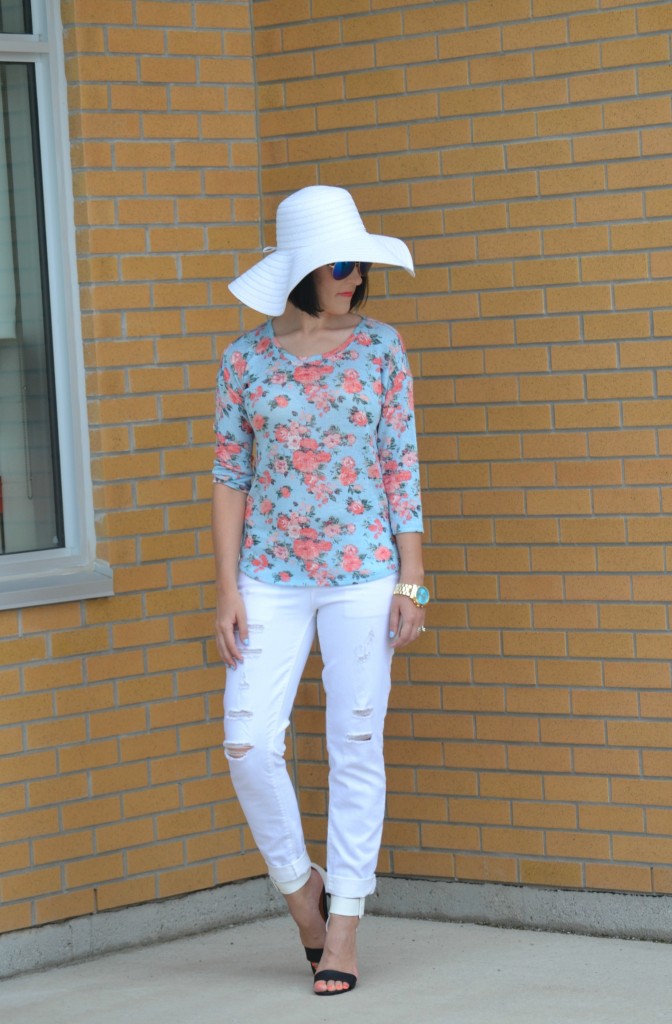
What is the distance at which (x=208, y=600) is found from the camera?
4.97 m

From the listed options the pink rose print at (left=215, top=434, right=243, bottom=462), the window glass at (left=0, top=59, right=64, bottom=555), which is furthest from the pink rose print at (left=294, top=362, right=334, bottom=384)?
the window glass at (left=0, top=59, right=64, bottom=555)

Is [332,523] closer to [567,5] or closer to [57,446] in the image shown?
[57,446]

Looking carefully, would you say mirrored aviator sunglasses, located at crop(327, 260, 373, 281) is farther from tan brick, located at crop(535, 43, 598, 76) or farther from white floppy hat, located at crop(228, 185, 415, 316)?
tan brick, located at crop(535, 43, 598, 76)

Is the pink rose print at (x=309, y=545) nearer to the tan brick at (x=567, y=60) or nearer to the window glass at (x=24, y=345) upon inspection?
the window glass at (x=24, y=345)

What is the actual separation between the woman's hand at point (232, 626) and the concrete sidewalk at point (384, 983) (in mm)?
927

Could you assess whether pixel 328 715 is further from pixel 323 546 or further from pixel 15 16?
pixel 15 16

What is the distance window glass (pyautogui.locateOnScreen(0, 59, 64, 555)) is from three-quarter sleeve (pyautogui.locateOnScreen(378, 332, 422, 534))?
4.06 ft

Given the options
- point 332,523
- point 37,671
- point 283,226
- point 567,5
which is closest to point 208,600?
point 37,671

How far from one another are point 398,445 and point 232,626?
2.12 ft

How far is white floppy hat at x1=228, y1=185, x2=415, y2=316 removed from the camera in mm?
3984

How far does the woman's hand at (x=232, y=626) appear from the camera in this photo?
13.3 ft

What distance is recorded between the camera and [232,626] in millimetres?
4047

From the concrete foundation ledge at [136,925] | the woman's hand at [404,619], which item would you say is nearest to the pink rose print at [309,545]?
the woman's hand at [404,619]

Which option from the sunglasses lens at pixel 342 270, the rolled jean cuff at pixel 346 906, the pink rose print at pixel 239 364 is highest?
the sunglasses lens at pixel 342 270
